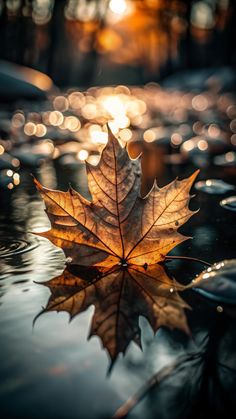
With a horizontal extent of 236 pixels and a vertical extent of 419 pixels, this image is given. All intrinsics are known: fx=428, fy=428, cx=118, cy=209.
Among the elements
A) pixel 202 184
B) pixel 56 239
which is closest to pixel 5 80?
pixel 202 184

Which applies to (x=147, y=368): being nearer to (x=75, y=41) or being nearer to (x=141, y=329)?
(x=141, y=329)

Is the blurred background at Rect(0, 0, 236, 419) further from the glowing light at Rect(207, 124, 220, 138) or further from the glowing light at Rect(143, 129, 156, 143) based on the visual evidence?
the glowing light at Rect(207, 124, 220, 138)

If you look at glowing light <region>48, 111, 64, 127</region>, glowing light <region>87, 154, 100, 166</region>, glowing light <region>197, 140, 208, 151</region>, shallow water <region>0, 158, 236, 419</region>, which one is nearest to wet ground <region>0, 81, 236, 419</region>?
shallow water <region>0, 158, 236, 419</region>

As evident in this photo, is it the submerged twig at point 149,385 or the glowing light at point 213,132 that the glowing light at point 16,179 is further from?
the glowing light at point 213,132

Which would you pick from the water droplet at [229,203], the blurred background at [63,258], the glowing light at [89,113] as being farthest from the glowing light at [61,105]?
the water droplet at [229,203]

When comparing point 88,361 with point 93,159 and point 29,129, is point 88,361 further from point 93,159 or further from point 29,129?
point 29,129
